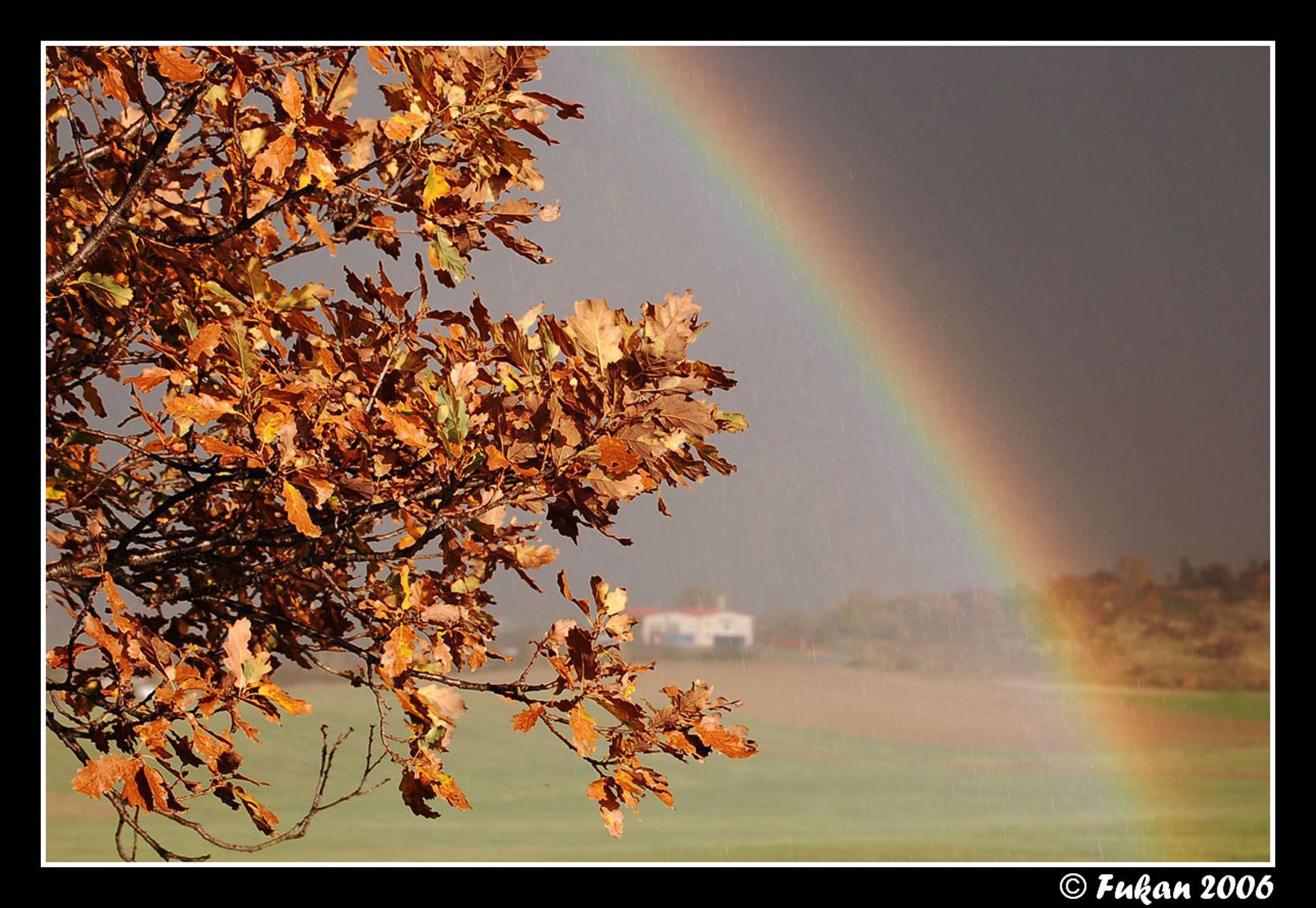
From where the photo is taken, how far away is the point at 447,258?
2516 millimetres

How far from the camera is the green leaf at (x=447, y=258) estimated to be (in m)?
2.51

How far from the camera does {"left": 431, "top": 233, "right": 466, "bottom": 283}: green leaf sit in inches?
98.7

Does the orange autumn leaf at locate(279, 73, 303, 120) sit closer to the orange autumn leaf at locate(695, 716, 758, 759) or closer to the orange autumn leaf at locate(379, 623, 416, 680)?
the orange autumn leaf at locate(379, 623, 416, 680)

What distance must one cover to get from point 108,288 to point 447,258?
0.85m

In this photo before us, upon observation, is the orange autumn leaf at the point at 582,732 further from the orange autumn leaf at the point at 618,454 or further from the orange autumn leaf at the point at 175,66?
the orange autumn leaf at the point at 175,66

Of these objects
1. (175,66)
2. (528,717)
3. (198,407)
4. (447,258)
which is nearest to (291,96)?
(175,66)

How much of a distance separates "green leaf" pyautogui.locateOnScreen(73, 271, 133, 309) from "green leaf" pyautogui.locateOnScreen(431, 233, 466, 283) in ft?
2.55

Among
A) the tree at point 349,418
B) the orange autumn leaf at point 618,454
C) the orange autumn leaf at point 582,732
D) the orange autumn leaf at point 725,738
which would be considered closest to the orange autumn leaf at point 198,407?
the tree at point 349,418

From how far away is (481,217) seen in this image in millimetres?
2590

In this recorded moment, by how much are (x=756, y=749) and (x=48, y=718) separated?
1.92 meters

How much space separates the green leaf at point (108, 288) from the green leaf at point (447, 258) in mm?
778

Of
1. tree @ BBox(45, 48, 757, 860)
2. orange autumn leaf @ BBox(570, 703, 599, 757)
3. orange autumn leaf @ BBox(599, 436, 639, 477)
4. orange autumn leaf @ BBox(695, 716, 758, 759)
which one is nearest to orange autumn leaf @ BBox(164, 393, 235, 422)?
tree @ BBox(45, 48, 757, 860)
